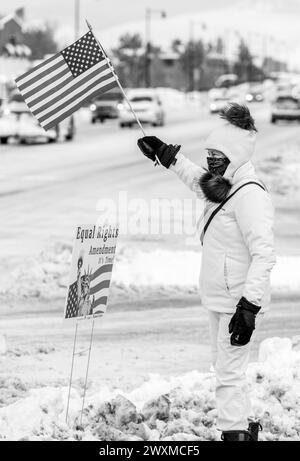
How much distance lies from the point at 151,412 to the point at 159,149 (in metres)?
1.48

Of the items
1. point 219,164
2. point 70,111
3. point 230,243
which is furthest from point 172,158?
point 70,111

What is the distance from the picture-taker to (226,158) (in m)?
5.39

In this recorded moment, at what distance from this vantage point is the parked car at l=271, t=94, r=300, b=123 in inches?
1923

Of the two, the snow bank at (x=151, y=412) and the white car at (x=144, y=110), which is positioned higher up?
the snow bank at (x=151, y=412)

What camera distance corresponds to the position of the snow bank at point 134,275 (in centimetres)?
1081

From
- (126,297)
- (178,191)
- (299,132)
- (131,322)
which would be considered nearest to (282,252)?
(126,297)

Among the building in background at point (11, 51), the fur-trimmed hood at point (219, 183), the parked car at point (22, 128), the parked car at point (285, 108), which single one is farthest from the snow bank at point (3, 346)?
the building in background at point (11, 51)

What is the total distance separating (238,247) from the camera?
17.4 feet

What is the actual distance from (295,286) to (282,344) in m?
3.54

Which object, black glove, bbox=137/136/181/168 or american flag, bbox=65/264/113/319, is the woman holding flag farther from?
american flag, bbox=65/264/113/319

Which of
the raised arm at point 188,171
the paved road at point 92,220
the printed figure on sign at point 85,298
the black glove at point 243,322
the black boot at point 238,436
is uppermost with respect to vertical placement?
the raised arm at point 188,171

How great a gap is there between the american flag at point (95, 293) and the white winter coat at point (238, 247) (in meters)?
0.72

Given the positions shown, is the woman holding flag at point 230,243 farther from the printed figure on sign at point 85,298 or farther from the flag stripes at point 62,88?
the flag stripes at point 62,88
